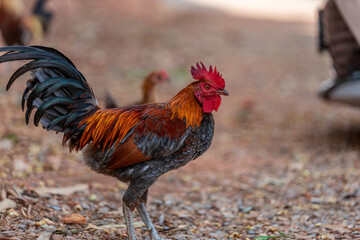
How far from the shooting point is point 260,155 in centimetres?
718

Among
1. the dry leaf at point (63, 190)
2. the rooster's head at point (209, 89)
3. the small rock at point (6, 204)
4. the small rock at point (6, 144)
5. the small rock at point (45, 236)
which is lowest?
the small rock at point (45, 236)

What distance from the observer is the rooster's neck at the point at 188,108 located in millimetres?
3574

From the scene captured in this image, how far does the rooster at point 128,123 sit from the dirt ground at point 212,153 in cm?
72

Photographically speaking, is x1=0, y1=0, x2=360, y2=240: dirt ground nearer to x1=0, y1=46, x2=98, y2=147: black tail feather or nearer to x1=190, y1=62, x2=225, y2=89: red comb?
x1=0, y1=46, x2=98, y2=147: black tail feather

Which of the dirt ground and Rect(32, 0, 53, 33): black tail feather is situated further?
Rect(32, 0, 53, 33): black tail feather

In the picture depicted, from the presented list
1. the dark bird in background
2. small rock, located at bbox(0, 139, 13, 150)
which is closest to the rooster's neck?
small rock, located at bbox(0, 139, 13, 150)

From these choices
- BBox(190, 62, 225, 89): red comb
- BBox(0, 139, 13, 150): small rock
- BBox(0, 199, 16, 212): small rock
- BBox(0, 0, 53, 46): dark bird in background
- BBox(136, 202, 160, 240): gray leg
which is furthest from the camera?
BBox(0, 0, 53, 46): dark bird in background

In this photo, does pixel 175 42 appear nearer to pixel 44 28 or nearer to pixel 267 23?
pixel 44 28

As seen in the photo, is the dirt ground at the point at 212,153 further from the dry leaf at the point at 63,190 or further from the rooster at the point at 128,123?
the rooster at the point at 128,123

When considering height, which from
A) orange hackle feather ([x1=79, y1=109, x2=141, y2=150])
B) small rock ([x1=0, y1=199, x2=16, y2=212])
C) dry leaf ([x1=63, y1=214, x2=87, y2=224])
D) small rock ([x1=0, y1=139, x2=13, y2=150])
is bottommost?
dry leaf ([x1=63, y1=214, x2=87, y2=224])

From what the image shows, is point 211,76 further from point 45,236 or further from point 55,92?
point 45,236

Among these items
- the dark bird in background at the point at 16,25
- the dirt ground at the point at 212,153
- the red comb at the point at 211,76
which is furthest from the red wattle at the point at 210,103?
the dark bird in background at the point at 16,25

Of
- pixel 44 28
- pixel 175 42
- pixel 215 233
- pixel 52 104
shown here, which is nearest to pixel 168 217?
pixel 215 233

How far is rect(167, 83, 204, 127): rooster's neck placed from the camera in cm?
357
